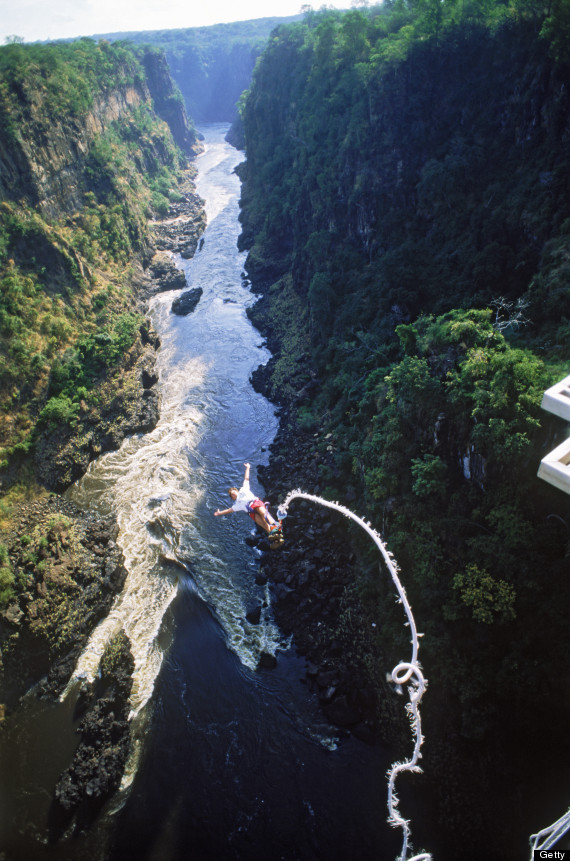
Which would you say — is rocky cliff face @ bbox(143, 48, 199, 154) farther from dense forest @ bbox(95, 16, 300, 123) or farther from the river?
the river

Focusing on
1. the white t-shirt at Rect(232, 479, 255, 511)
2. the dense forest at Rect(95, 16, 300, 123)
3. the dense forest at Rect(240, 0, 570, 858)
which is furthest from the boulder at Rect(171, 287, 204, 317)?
the dense forest at Rect(95, 16, 300, 123)

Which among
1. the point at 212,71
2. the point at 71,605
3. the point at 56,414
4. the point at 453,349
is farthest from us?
the point at 212,71

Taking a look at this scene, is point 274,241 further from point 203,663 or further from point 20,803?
point 20,803

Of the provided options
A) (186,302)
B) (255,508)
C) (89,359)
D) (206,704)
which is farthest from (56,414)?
(186,302)

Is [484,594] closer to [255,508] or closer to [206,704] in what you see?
[255,508]

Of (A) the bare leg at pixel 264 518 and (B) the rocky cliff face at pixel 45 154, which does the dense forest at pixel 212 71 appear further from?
(A) the bare leg at pixel 264 518

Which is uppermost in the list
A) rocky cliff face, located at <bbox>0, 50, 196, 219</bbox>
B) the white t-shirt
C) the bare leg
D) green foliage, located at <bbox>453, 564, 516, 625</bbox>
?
rocky cliff face, located at <bbox>0, 50, 196, 219</bbox>


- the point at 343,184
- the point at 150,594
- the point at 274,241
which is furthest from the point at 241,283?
the point at 150,594
